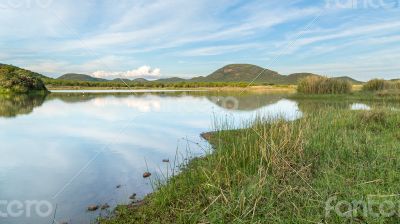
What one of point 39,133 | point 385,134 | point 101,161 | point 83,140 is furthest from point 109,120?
point 385,134

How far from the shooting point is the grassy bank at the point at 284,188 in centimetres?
443

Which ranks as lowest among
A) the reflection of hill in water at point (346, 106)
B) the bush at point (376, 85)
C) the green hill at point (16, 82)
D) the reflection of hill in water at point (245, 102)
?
the reflection of hill in water at point (245, 102)

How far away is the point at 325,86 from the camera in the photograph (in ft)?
124

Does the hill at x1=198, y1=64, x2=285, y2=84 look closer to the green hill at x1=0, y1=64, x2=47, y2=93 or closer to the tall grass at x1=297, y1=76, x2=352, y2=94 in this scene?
the tall grass at x1=297, y1=76, x2=352, y2=94

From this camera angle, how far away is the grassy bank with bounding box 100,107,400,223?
4434mm

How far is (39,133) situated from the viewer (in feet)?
51.5

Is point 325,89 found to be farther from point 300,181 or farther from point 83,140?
point 300,181

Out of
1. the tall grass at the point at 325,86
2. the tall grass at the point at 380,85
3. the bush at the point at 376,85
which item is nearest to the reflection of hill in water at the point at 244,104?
the tall grass at the point at 325,86

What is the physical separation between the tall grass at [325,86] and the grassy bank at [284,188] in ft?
105

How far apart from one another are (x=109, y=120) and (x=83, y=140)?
7031 mm

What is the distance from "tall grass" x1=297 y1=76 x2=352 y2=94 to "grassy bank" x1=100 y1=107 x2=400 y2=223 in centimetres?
3186

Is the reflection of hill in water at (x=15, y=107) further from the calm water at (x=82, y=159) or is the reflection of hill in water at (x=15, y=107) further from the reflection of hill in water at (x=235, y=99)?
the reflection of hill in water at (x=235, y=99)

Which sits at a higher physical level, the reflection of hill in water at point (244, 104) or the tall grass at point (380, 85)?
the tall grass at point (380, 85)

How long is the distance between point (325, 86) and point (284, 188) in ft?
117
